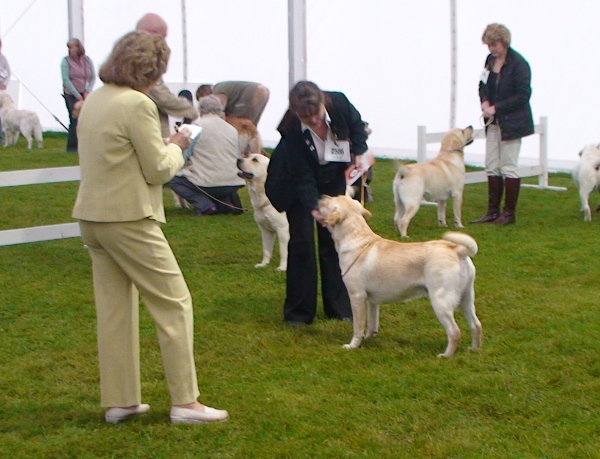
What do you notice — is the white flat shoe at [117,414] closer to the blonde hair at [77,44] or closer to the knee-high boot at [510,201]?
the knee-high boot at [510,201]

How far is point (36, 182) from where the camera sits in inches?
268

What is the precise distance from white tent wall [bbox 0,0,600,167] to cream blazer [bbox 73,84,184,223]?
31.9ft

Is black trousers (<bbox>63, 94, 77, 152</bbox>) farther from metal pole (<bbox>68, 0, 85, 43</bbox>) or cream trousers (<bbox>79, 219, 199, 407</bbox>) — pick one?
cream trousers (<bbox>79, 219, 199, 407</bbox>)

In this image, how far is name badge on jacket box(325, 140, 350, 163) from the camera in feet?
17.0

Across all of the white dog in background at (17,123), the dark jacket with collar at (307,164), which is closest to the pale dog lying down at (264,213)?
the dark jacket with collar at (307,164)

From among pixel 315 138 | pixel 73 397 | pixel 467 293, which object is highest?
pixel 315 138

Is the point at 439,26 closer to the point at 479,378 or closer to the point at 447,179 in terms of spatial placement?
the point at 447,179

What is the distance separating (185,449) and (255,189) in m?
3.86

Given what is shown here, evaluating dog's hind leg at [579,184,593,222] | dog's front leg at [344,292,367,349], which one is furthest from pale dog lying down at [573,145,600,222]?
dog's front leg at [344,292,367,349]

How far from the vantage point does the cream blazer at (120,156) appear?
11.5 ft

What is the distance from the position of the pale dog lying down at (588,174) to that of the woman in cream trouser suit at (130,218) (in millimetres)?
6042

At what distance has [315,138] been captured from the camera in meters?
5.22

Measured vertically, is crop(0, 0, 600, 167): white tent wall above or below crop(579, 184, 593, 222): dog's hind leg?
above

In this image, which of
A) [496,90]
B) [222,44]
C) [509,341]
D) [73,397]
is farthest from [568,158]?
[73,397]
